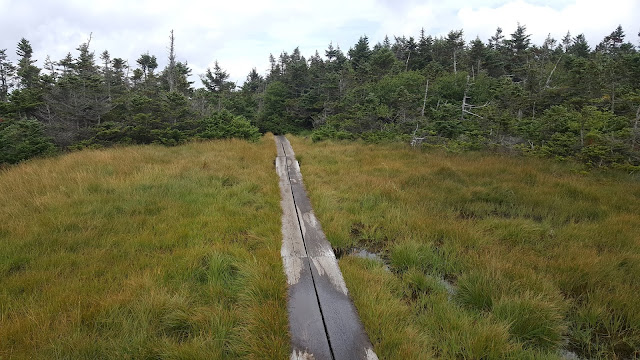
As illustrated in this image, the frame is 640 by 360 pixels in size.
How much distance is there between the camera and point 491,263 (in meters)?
3.48

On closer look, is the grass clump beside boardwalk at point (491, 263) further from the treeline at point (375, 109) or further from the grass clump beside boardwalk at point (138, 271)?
the treeline at point (375, 109)

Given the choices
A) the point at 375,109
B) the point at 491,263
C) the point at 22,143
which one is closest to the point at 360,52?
the point at 375,109

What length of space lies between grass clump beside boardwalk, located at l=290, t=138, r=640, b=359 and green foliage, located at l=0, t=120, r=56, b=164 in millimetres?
13970

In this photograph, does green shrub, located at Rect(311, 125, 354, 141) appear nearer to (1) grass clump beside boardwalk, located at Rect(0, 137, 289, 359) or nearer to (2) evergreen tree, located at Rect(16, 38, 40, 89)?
(1) grass clump beside boardwalk, located at Rect(0, 137, 289, 359)

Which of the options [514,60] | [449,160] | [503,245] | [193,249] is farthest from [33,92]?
[514,60]

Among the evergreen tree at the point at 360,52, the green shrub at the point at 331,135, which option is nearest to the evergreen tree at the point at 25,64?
the green shrub at the point at 331,135

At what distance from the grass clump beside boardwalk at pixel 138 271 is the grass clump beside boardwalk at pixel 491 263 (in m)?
1.10

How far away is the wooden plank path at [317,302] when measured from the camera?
2377 mm

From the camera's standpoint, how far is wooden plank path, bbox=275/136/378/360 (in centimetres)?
238

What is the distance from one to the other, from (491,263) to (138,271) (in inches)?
168

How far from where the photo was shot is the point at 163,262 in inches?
139

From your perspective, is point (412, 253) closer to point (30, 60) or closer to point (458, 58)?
point (458, 58)

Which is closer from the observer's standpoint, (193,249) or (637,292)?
(637,292)

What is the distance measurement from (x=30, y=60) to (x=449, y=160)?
160 feet
